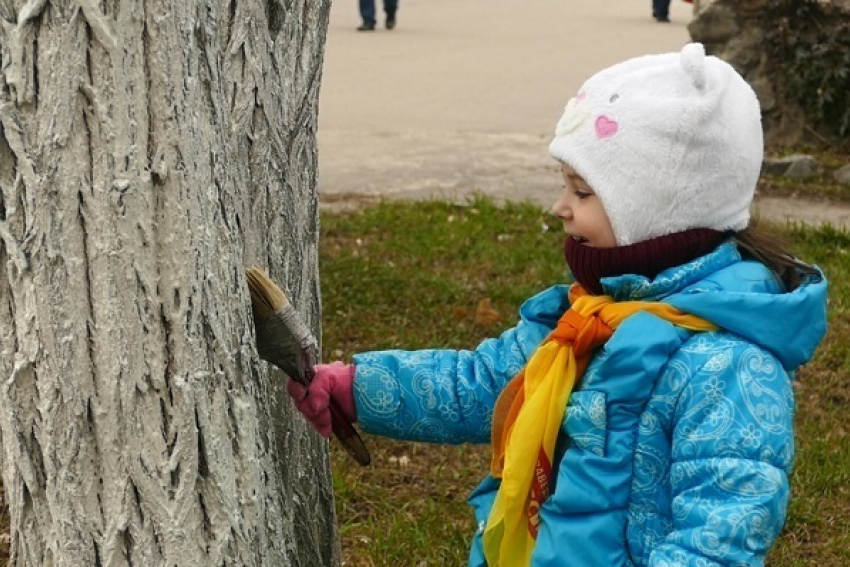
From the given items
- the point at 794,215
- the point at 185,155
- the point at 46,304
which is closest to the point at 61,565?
the point at 46,304

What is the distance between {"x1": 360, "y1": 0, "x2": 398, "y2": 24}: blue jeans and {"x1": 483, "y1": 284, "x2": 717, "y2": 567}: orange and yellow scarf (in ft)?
42.6

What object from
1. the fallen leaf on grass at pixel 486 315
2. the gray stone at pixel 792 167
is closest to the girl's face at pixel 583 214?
the fallen leaf on grass at pixel 486 315

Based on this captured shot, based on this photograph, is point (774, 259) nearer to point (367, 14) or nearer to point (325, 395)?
point (325, 395)

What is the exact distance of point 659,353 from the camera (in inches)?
86.1

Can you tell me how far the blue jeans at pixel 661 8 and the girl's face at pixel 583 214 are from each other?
14.6m

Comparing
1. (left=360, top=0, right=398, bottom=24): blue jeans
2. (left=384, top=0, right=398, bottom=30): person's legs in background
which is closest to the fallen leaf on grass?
(left=360, top=0, right=398, bottom=24): blue jeans

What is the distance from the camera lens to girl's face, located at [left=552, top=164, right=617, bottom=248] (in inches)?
92.4

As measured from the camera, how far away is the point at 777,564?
3.73 meters

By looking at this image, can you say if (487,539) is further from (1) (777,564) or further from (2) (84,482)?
(1) (777,564)

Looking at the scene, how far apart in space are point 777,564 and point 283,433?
1.63m

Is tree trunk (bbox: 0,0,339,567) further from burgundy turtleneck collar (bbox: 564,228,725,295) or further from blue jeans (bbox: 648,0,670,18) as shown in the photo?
blue jeans (bbox: 648,0,670,18)

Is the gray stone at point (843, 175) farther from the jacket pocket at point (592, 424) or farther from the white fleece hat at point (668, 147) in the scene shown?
the jacket pocket at point (592, 424)

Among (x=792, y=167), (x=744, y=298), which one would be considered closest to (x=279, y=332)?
(x=744, y=298)

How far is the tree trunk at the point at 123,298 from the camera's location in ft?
6.39
